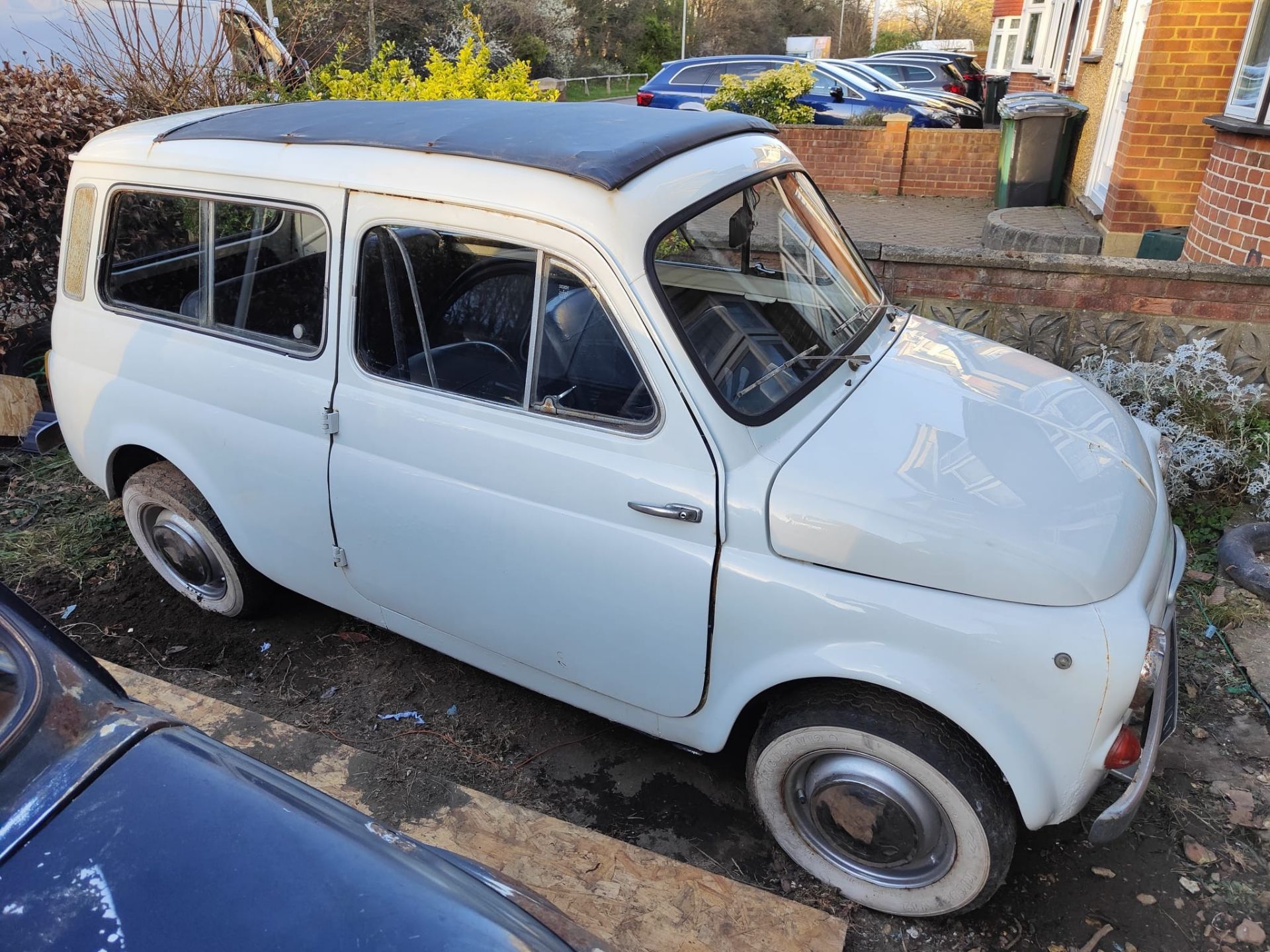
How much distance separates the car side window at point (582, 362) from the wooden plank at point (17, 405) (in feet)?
14.7

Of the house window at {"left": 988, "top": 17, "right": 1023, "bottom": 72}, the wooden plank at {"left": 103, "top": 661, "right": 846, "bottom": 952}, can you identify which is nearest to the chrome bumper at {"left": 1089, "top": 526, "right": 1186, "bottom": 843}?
the wooden plank at {"left": 103, "top": 661, "right": 846, "bottom": 952}

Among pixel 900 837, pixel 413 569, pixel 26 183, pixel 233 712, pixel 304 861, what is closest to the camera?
pixel 304 861

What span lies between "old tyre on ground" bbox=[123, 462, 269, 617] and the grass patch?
0.70 m

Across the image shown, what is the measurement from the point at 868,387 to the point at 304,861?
2007 mm

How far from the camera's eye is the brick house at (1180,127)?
230 inches

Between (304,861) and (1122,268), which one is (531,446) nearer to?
(304,861)

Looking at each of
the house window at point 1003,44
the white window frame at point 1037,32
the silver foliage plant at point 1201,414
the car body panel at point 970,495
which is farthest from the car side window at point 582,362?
the house window at point 1003,44

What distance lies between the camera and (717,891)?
2.45 m

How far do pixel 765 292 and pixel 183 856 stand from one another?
2227mm

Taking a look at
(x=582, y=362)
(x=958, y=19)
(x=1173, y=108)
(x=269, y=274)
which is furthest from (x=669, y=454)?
(x=958, y=19)

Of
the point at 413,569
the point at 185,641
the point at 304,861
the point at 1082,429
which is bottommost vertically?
the point at 185,641

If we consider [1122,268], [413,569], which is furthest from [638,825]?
[1122,268]

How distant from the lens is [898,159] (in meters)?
12.1

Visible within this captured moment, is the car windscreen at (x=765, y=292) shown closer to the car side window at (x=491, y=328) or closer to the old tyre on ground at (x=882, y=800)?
the car side window at (x=491, y=328)
